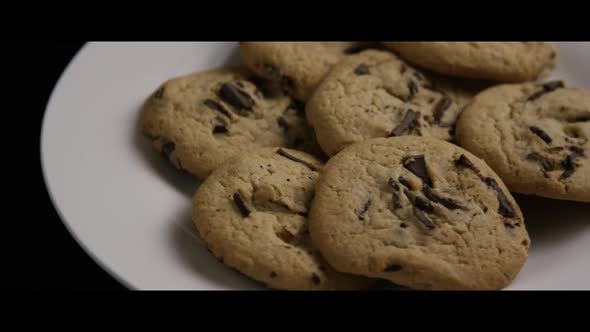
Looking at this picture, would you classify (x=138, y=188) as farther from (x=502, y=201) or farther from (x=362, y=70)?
(x=502, y=201)

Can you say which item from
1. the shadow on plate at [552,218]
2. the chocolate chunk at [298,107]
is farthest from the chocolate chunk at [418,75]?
the shadow on plate at [552,218]

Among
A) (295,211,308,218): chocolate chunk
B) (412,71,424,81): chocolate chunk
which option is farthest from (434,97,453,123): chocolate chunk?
(295,211,308,218): chocolate chunk

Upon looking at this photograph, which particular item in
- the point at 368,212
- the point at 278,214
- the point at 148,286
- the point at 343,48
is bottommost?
the point at 148,286

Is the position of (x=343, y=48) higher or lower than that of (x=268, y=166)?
higher

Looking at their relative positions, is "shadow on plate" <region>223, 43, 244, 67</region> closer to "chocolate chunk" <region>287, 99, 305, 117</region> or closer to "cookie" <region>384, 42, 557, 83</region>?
"chocolate chunk" <region>287, 99, 305, 117</region>

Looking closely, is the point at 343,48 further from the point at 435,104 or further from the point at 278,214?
the point at 278,214

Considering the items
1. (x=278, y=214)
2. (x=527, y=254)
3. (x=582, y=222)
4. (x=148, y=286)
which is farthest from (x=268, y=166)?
(x=582, y=222)
